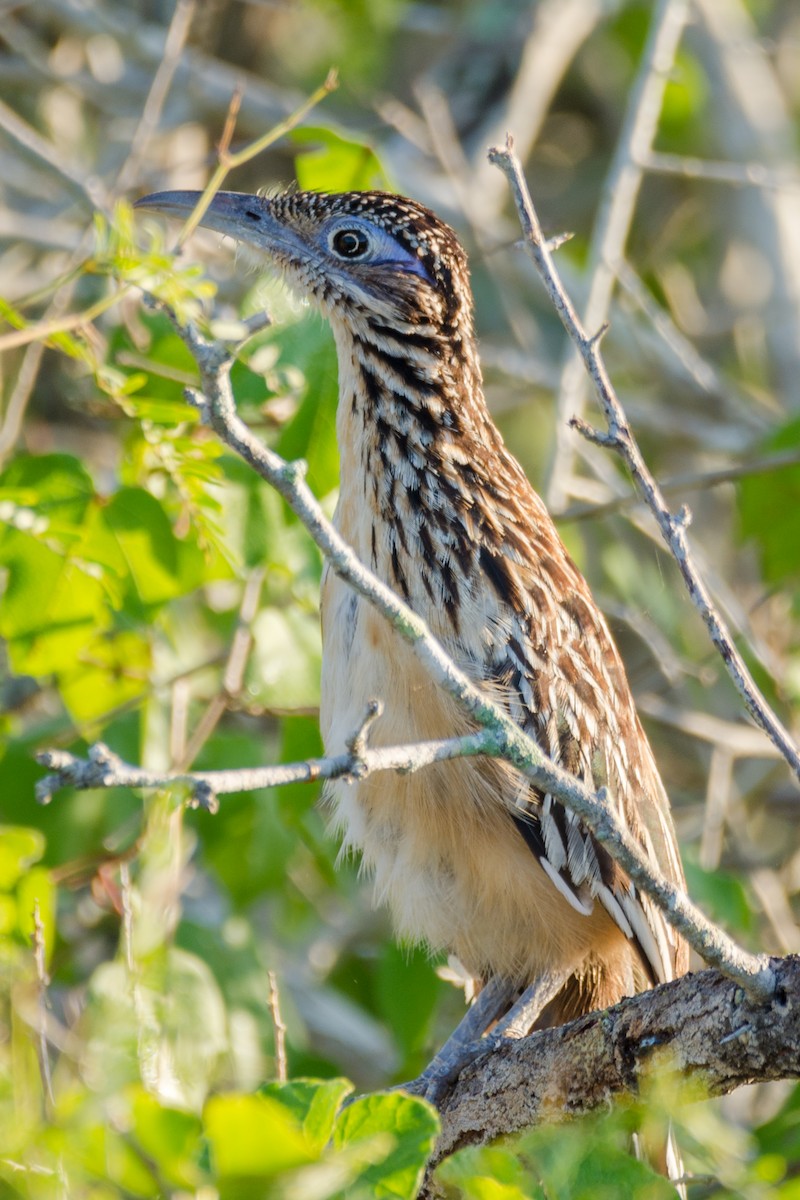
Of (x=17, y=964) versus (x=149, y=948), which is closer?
(x=149, y=948)

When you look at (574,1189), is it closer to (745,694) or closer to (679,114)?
(745,694)

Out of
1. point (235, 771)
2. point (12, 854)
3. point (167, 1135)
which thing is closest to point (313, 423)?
point (12, 854)

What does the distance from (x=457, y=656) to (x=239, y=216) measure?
1918mm

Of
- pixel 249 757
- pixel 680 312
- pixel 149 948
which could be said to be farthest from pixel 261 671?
pixel 680 312

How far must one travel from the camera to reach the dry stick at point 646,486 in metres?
3.01

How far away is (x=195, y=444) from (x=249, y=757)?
1576 mm

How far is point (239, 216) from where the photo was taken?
5.16 meters

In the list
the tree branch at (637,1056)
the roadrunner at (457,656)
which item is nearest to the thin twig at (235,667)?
the roadrunner at (457,656)

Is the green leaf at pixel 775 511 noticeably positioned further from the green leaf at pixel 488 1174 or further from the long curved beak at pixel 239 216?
the green leaf at pixel 488 1174

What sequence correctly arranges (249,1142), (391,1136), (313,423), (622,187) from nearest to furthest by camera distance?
(249,1142) < (391,1136) < (313,423) < (622,187)

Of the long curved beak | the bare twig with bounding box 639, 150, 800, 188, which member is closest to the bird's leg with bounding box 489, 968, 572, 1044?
the long curved beak

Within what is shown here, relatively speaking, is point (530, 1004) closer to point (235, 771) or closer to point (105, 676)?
point (105, 676)

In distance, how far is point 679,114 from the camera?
30.3 feet

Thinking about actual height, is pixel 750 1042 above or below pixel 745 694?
below
